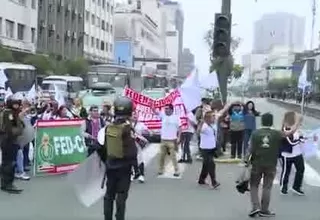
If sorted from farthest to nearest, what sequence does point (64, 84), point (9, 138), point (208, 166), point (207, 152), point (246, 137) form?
point (64, 84) < point (246, 137) < point (207, 152) < point (208, 166) < point (9, 138)

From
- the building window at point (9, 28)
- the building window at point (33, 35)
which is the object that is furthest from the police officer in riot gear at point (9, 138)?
the building window at point (33, 35)

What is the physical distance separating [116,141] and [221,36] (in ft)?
31.4

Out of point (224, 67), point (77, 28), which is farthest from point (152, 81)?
point (224, 67)

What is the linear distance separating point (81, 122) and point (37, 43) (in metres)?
54.4

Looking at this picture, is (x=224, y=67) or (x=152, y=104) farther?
(x=224, y=67)

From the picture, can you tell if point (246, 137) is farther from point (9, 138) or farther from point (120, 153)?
point (120, 153)

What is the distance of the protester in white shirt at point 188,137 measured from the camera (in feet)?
55.3

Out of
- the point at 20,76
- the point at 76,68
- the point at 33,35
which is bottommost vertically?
the point at 20,76

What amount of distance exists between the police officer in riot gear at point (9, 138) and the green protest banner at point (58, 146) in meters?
1.88

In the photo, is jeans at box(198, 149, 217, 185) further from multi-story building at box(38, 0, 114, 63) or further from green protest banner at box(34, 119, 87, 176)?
multi-story building at box(38, 0, 114, 63)

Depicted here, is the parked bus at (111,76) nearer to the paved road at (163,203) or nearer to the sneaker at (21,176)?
the sneaker at (21,176)

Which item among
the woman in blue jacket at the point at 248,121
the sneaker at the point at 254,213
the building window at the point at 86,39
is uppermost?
the building window at the point at 86,39

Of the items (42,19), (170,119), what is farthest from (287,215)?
(42,19)

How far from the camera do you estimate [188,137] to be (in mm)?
16922
